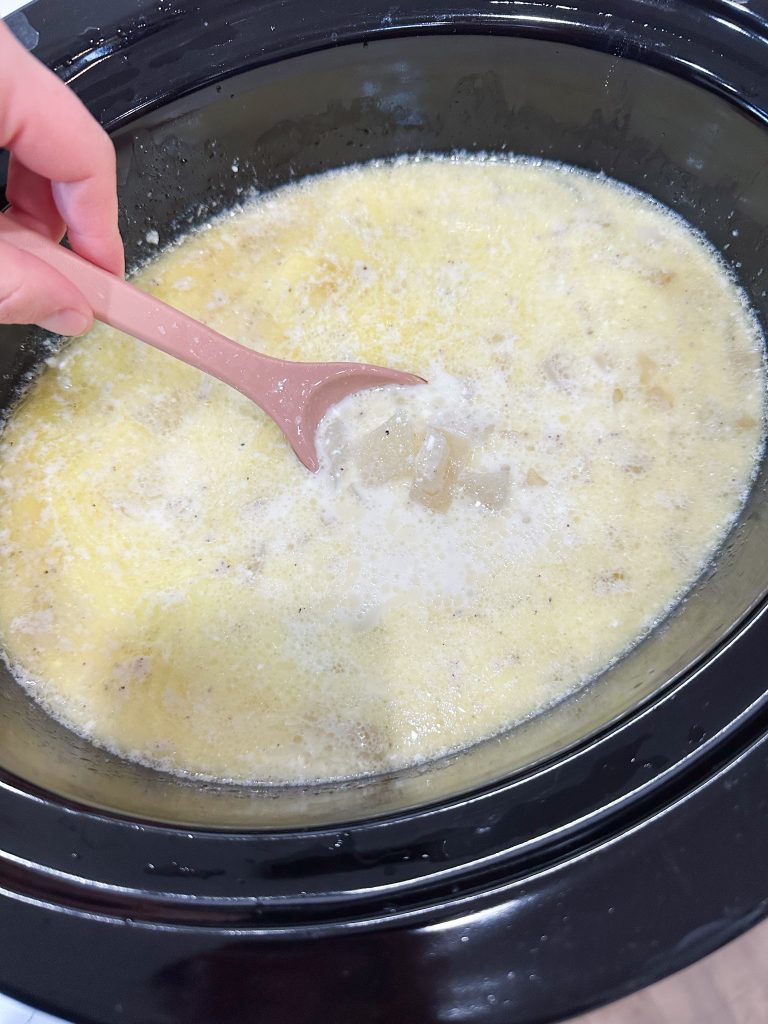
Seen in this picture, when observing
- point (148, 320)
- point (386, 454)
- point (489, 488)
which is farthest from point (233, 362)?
point (489, 488)

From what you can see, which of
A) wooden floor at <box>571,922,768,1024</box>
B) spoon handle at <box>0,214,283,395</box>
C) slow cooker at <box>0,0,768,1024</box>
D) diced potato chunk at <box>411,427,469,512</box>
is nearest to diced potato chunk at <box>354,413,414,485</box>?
diced potato chunk at <box>411,427,469,512</box>

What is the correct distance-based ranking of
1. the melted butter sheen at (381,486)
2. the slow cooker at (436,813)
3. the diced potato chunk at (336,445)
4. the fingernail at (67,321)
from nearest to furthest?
the slow cooker at (436,813)
the fingernail at (67,321)
the melted butter sheen at (381,486)
the diced potato chunk at (336,445)

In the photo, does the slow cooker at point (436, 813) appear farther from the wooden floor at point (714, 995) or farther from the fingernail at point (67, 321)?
the fingernail at point (67, 321)

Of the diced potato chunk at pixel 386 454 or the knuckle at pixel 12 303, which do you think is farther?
the diced potato chunk at pixel 386 454

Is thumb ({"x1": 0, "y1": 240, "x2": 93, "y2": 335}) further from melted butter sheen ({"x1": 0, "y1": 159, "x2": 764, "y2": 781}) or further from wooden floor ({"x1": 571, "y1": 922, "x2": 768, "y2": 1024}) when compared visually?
wooden floor ({"x1": 571, "y1": 922, "x2": 768, "y2": 1024})

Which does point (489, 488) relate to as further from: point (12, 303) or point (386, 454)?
point (12, 303)

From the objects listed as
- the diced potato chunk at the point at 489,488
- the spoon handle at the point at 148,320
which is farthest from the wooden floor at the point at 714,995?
the spoon handle at the point at 148,320
